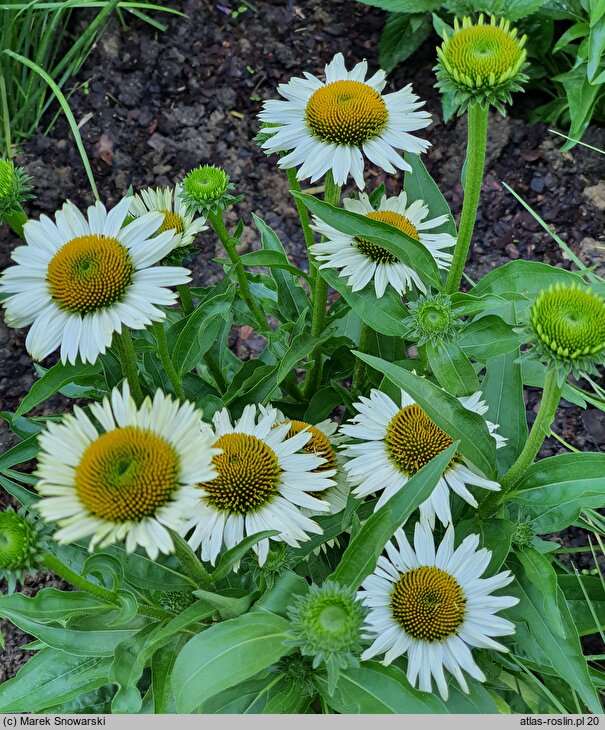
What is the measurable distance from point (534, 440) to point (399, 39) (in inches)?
74.4

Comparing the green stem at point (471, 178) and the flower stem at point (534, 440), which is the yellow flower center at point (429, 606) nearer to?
the flower stem at point (534, 440)

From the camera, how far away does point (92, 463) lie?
2.77ft

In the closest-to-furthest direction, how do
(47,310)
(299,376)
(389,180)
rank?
(47,310), (299,376), (389,180)

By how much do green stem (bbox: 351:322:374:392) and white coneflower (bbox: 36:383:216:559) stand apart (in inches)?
25.4

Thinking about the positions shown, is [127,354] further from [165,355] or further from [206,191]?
[206,191]

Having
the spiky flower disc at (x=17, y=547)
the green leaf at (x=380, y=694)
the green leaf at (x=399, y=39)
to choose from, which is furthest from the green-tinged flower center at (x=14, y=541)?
the green leaf at (x=399, y=39)

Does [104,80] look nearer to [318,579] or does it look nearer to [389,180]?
[389,180]

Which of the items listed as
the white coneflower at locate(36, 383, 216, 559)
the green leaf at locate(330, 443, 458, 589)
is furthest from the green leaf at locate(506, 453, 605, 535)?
the white coneflower at locate(36, 383, 216, 559)

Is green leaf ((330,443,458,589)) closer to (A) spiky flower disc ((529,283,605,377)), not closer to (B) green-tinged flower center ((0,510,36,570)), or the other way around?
(A) spiky flower disc ((529,283,605,377))

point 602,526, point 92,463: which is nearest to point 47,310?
point 92,463

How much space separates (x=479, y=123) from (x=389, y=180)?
135 cm

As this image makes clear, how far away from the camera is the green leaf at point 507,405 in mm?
1315

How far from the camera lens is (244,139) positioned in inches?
101

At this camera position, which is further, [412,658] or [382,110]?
[382,110]
